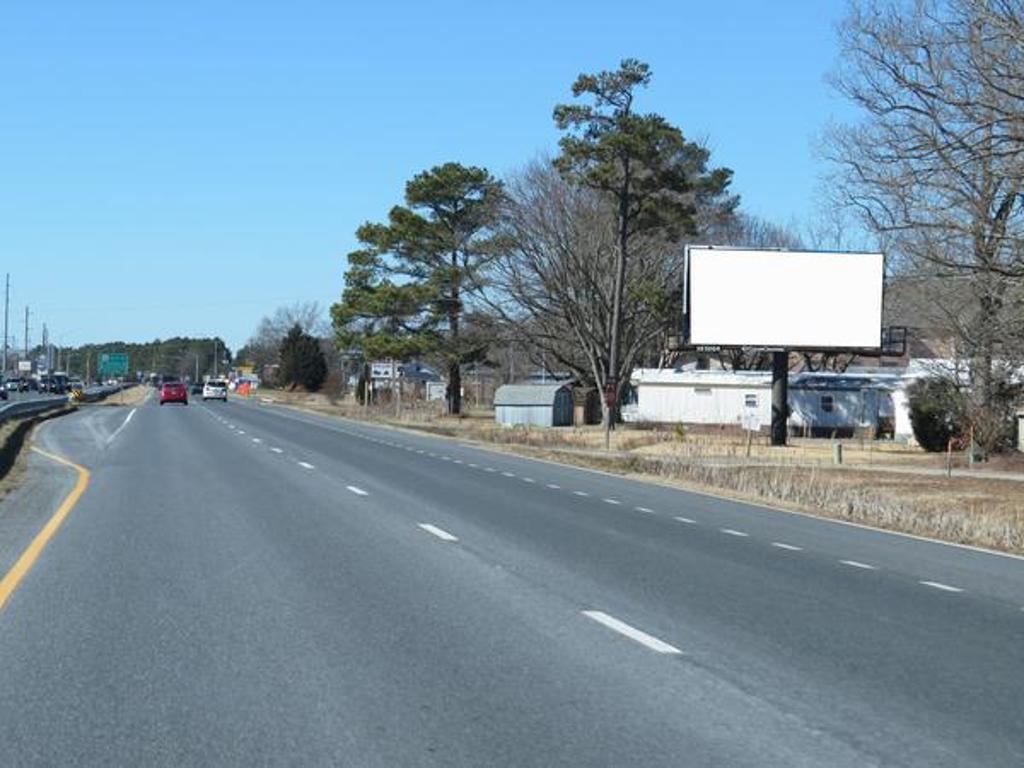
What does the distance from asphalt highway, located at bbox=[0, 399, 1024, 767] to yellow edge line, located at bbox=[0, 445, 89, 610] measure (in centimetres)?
15

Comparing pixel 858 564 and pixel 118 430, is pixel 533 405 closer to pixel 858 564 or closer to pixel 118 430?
pixel 118 430

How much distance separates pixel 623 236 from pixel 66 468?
128 ft

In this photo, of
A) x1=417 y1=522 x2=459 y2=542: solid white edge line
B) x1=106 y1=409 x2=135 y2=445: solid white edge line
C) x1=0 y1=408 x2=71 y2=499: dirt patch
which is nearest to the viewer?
x1=417 y1=522 x2=459 y2=542: solid white edge line

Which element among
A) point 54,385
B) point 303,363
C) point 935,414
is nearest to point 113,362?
point 303,363

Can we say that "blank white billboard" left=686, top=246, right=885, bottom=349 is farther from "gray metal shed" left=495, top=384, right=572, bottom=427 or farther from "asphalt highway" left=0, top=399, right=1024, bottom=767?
"asphalt highway" left=0, top=399, right=1024, bottom=767

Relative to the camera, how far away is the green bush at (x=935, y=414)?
48.3m

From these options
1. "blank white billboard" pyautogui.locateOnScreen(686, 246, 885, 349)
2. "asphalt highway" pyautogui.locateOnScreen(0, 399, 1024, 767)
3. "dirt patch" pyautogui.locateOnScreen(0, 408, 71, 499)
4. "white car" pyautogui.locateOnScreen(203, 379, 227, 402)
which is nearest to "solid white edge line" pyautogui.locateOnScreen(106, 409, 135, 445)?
"dirt patch" pyautogui.locateOnScreen(0, 408, 71, 499)

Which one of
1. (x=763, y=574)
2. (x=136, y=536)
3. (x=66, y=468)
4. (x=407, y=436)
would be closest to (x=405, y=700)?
(x=763, y=574)

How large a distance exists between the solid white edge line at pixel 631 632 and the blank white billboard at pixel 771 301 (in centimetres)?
4775

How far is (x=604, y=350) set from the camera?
69312 millimetres

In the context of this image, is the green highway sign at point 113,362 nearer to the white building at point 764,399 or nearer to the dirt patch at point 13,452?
the white building at point 764,399

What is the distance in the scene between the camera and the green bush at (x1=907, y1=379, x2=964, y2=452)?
4834cm

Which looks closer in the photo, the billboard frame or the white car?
the billboard frame

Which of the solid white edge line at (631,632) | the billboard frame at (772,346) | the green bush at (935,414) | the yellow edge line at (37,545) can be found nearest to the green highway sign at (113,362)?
the billboard frame at (772,346)
